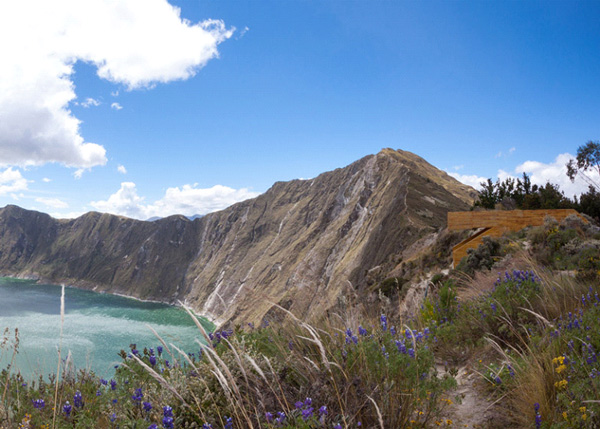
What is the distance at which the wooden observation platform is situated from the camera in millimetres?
14383

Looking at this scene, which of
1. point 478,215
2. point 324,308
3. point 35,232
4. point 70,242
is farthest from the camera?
point 35,232

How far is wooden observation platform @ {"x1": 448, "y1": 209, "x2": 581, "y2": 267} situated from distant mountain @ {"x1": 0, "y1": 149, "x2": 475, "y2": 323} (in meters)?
5.41

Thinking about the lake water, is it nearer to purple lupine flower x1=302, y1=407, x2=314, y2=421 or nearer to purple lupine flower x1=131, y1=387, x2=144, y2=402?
purple lupine flower x1=131, y1=387, x2=144, y2=402

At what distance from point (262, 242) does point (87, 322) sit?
48.0 m

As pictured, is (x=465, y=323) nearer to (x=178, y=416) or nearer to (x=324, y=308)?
(x=324, y=308)

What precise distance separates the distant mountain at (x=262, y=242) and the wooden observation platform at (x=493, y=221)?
5.41 m

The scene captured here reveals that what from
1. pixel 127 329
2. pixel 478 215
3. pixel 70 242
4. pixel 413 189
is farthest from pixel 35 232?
pixel 478 215

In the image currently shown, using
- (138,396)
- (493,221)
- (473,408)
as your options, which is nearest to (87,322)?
(493,221)

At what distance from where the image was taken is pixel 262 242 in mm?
103938

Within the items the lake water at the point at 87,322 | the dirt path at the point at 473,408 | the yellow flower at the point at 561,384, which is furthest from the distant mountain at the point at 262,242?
the lake water at the point at 87,322

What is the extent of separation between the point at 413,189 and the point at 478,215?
30.8 metres

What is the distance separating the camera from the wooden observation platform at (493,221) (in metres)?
14.4

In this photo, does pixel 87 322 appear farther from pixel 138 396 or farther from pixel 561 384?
pixel 561 384

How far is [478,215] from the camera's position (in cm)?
1545
